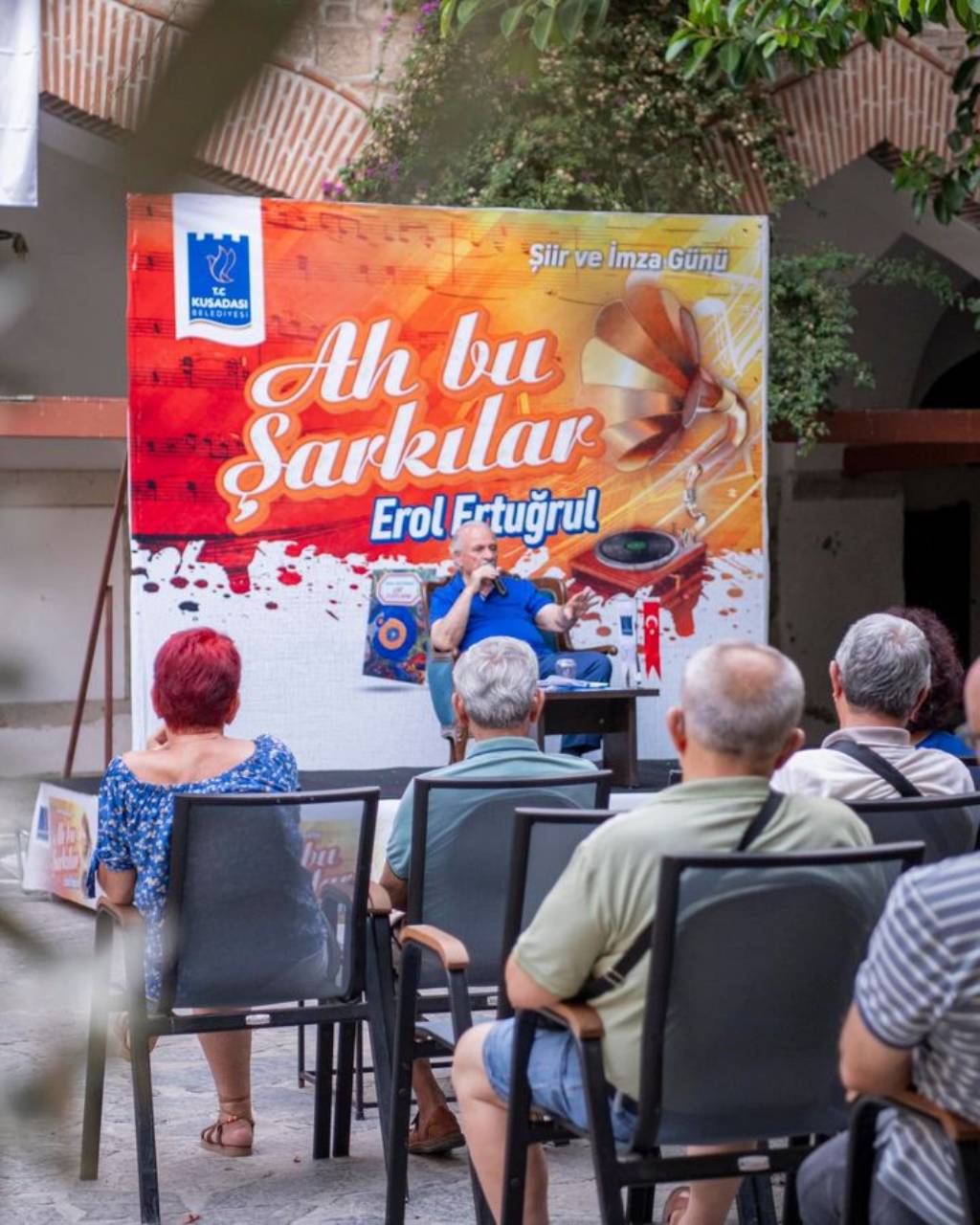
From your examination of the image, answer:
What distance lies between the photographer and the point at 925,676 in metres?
3.28

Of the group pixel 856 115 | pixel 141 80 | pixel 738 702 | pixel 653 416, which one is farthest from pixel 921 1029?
pixel 856 115

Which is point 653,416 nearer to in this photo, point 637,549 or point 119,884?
point 637,549

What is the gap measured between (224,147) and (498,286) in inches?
301

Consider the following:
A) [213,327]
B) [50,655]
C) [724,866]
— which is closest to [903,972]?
[724,866]

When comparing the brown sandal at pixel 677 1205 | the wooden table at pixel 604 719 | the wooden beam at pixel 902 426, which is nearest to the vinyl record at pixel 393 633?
the wooden table at pixel 604 719

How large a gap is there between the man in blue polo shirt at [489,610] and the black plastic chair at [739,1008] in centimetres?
485

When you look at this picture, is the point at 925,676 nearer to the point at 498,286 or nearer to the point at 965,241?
the point at 498,286

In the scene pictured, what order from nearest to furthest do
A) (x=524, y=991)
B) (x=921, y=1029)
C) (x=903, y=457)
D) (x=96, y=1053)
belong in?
1. (x=96, y=1053)
2. (x=921, y=1029)
3. (x=524, y=991)
4. (x=903, y=457)

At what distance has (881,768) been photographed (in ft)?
10.3

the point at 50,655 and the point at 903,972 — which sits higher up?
the point at 50,655

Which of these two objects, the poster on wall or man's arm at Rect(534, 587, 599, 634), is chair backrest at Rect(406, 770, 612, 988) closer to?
the poster on wall

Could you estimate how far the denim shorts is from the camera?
2430 millimetres

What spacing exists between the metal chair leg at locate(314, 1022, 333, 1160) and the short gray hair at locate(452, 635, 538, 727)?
78 cm

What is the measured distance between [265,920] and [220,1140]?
0.73 m
